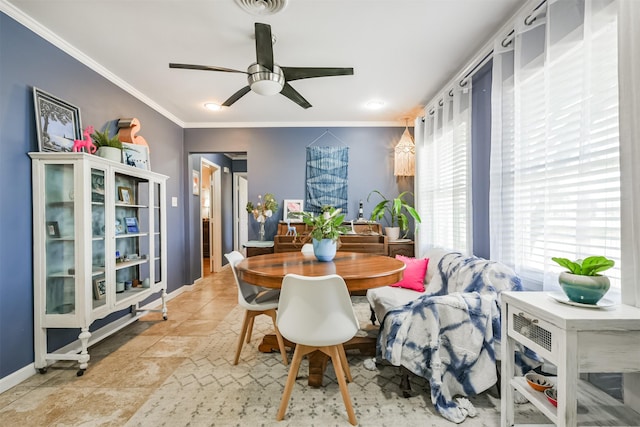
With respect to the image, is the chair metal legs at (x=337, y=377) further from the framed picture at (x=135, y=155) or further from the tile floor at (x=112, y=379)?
the framed picture at (x=135, y=155)

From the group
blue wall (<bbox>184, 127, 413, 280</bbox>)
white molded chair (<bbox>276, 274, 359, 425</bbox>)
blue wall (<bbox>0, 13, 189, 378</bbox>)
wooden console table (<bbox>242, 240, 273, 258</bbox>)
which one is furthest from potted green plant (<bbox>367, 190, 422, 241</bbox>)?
blue wall (<bbox>0, 13, 189, 378</bbox>)

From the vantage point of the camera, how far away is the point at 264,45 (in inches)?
67.2

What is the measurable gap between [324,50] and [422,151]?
1.91m

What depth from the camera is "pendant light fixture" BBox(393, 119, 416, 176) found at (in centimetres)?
397

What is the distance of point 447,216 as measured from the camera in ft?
9.93

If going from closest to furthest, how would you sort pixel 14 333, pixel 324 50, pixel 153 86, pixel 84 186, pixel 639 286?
pixel 639 286 < pixel 14 333 < pixel 84 186 < pixel 324 50 < pixel 153 86

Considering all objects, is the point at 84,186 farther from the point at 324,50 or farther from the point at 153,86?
the point at 324,50

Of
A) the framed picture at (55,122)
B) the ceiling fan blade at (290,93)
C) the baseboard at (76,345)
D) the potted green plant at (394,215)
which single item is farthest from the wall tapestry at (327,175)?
the framed picture at (55,122)

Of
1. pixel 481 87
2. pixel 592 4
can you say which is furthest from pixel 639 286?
pixel 481 87

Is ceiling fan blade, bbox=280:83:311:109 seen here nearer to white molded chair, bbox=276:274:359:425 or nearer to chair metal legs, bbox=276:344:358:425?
white molded chair, bbox=276:274:359:425

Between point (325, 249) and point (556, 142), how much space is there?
5.13ft

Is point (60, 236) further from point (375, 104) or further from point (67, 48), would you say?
point (375, 104)

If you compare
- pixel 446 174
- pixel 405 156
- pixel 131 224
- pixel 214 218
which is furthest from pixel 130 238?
pixel 405 156

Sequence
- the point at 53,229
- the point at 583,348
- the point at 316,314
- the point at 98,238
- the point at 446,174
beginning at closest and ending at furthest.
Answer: the point at 583,348
the point at 316,314
the point at 53,229
the point at 98,238
the point at 446,174
